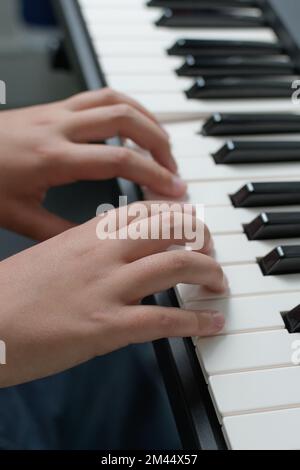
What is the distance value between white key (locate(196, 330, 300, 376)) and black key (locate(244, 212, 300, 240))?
0.14 m

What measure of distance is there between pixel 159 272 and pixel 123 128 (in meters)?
0.28

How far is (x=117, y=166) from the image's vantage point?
83cm

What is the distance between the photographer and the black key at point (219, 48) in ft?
3.60

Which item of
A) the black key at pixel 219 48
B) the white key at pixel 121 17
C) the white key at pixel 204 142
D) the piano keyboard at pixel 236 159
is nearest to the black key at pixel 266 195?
the piano keyboard at pixel 236 159

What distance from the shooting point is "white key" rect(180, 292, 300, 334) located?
70cm

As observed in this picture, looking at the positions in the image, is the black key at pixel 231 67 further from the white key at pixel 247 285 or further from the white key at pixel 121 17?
the white key at pixel 247 285

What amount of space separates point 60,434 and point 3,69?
104cm

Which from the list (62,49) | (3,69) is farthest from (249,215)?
(3,69)

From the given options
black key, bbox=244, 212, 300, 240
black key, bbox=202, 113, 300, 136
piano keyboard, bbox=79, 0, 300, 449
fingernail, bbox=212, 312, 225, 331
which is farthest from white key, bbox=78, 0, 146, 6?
fingernail, bbox=212, 312, 225, 331

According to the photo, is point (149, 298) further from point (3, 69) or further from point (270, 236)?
point (3, 69)

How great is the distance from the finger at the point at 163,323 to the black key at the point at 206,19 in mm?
640

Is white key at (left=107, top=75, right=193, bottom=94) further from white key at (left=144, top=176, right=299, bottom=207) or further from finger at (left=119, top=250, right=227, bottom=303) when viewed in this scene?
finger at (left=119, top=250, right=227, bottom=303)

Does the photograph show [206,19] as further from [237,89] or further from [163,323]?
[163,323]

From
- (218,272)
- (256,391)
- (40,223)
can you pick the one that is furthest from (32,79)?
(256,391)
